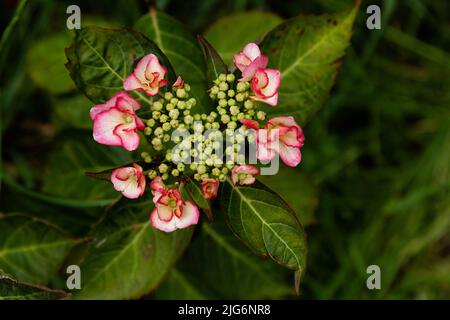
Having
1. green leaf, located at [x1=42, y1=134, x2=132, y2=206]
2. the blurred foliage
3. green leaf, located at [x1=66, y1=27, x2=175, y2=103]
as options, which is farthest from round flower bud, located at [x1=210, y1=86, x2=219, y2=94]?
the blurred foliage

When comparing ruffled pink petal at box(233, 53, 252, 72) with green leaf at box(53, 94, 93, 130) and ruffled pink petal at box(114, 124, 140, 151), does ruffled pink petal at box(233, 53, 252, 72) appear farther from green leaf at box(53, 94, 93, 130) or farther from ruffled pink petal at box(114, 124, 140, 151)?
green leaf at box(53, 94, 93, 130)

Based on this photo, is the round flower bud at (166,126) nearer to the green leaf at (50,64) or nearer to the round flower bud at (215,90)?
the round flower bud at (215,90)

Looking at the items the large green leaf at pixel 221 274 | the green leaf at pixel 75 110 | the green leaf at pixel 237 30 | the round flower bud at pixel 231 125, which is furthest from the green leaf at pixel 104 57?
the large green leaf at pixel 221 274

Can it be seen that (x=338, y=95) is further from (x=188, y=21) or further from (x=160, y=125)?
(x=160, y=125)

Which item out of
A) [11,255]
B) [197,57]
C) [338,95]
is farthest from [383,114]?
[11,255]

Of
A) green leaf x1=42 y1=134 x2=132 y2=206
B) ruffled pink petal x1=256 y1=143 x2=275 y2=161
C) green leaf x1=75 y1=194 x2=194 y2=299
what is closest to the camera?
ruffled pink petal x1=256 y1=143 x2=275 y2=161

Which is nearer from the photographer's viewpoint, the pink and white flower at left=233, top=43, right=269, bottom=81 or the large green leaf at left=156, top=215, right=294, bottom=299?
the pink and white flower at left=233, top=43, right=269, bottom=81
